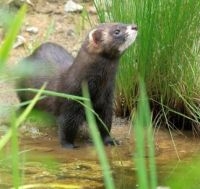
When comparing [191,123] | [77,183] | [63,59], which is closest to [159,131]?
[191,123]

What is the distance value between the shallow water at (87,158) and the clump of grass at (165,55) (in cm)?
22

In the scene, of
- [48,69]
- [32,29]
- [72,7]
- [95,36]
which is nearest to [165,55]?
[95,36]

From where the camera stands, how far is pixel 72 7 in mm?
7031

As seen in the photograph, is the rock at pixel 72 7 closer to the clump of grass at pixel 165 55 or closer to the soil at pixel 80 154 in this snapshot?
the soil at pixel 80 154

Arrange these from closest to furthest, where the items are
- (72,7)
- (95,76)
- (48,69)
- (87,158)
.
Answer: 1. (87,158)
2. (95,76)
3. (48,69)
4. (72,7)

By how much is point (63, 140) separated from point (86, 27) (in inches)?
74.3

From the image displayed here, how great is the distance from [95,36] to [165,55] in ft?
1.57

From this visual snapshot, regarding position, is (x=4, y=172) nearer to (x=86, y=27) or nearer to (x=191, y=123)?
(x=191, y=123)

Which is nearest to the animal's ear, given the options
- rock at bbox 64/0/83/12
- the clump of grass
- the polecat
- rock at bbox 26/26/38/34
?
the polecat

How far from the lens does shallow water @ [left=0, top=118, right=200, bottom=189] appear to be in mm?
3602

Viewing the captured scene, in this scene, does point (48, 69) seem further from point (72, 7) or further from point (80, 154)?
point (72, 7)

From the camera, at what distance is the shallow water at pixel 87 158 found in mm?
3602

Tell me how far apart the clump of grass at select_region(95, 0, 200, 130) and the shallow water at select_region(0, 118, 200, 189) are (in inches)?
8.5

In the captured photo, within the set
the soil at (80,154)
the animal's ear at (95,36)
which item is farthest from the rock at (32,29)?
the animal's ear at (95,36)
